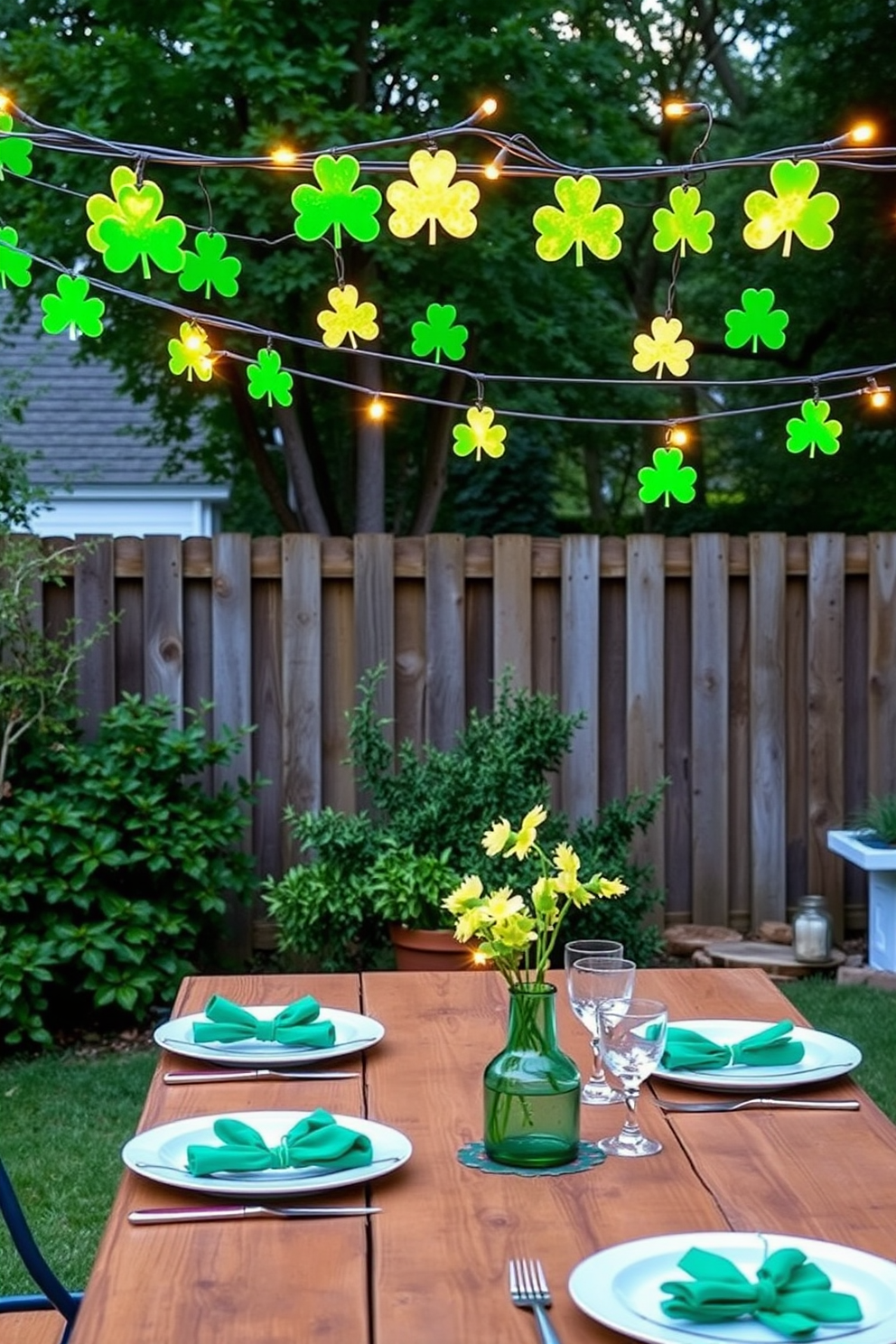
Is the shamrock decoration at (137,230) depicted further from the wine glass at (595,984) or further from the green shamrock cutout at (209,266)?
the wine glass at (595,984)

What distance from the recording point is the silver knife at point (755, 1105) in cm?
196

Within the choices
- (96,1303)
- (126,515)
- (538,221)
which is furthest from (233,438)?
(96,1303)

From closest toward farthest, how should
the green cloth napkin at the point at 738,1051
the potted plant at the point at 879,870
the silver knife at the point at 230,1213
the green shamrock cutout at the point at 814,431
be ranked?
the silver knife at the point at 230,1213, the green cloth napkin at the point at 738,1051, the green shamrock cutout at the point at 814,431, the potted plant at the point at 879,870

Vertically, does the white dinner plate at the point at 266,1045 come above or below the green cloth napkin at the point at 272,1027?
below

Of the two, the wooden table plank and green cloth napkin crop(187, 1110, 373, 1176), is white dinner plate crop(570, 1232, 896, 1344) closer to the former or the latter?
the wooden table plank

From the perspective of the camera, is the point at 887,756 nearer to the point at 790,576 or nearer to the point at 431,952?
the point at 790,576

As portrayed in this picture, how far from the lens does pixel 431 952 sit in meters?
4.46

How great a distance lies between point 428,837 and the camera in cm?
473

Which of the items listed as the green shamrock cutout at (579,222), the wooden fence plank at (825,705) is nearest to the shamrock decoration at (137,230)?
the green shamrock cutout at (579,222)

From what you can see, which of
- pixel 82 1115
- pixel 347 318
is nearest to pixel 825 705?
pixel 82 1115

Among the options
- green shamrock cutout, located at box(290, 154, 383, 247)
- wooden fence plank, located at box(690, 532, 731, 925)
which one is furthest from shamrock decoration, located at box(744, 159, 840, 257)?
wooden fence plank, located at box(690, 532, 731, 925)

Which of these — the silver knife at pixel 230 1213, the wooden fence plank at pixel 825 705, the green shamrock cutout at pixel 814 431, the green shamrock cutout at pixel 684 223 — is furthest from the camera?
the wooden fence plank at pixel 825 705

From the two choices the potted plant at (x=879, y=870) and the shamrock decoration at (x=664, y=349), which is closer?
the shamrock decoration at (x=664, y=349)

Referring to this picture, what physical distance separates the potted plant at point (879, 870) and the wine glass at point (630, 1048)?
11.2 feet
